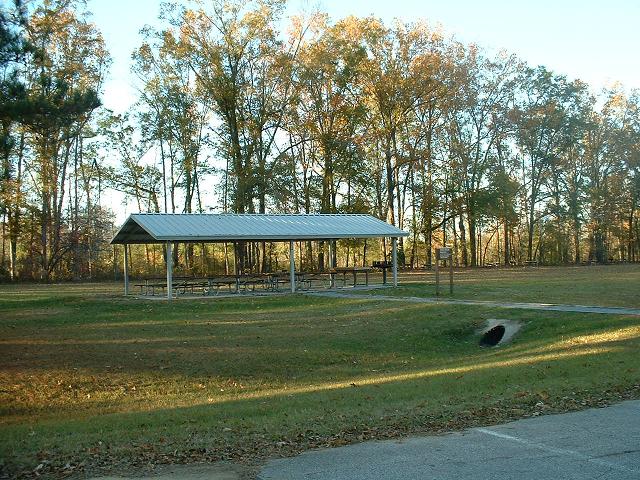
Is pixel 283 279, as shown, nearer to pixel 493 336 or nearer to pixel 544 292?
pixel 544 292

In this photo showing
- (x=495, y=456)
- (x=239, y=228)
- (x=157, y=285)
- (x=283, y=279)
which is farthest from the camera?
(x=283, y=279)

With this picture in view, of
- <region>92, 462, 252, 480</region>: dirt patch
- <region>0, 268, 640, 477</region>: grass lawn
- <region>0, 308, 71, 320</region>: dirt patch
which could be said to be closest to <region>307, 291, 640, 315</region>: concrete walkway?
<region>0, 268, 640, 477</region>: grass lawn

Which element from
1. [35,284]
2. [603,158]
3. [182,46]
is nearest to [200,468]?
[35,284]

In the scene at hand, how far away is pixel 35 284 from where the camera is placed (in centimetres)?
3978

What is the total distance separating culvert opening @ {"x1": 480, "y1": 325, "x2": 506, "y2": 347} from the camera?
54.4 feet

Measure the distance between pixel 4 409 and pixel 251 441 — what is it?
239 inches

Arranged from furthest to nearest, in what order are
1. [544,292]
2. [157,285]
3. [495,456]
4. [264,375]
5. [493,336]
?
[157,285]
[544,292]
[493,336]
[264,375]
[495,456]

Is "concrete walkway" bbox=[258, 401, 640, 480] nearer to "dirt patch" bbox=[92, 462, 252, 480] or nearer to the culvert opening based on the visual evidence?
"dirt patch" bbox=[92, 462, 252, 480]

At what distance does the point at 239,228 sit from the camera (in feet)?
91.8

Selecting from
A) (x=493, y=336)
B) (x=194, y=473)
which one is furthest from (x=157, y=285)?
(x=194, y=473)

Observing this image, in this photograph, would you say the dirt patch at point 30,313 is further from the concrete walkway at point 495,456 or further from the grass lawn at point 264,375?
the concrete walkway at point 495,456

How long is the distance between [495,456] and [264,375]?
8.25 metres

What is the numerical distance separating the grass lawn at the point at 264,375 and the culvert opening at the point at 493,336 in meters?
0.39

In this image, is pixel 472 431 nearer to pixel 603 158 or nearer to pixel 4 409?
pixel 4 409
